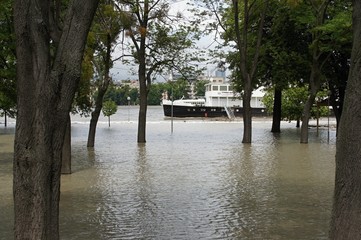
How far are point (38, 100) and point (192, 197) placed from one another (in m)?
6.06

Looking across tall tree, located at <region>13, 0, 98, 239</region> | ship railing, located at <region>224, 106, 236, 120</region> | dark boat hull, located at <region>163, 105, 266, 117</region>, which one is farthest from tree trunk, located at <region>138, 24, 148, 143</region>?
dark boat hull, located at <region>163, 105, 266, 117</region>

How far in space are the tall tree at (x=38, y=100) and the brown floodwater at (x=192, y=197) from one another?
2.46m

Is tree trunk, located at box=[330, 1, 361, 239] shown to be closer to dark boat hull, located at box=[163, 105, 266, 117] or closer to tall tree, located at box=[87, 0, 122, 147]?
tall tree, located at box=[87, 0, 122, 147]

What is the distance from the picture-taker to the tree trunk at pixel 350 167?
191 inches

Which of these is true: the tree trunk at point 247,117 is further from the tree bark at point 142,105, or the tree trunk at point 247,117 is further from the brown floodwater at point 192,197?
the brown floodwater at point 192,197

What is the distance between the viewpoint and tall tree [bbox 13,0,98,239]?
4.89 m

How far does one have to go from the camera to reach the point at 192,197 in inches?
412

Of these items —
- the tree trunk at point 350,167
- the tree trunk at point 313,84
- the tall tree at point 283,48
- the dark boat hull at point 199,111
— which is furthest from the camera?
the dark boat hull at point 199,111

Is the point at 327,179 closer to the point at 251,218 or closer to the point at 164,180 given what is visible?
the point at 164,180

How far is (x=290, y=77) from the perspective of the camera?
29.5 meters

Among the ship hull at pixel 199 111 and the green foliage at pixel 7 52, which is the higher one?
the green foliage at pixel 7 52

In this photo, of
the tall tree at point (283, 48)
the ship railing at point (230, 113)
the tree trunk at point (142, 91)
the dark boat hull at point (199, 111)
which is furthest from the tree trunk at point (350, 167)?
the dark boat hull at point (199, 111)

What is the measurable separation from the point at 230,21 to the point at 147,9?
9611 mm

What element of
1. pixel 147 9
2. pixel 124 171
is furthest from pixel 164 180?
pixel 147 9
